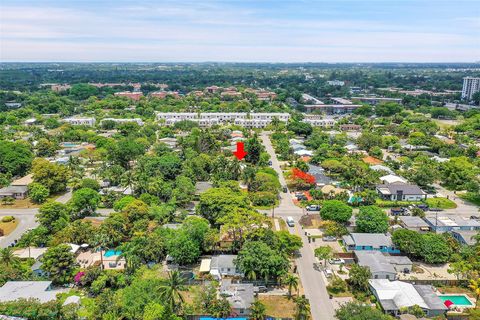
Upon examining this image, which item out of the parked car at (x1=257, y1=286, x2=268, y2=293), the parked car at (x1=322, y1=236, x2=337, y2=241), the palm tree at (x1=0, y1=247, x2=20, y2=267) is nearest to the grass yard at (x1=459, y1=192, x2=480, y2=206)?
the parked car at (x1=322, y1=236, x2=337, y2=241)

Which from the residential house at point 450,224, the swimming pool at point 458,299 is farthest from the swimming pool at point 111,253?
the residential house at point 450,224

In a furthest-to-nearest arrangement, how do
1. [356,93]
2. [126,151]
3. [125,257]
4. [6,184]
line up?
[356,93]
[126,151]
[6,184]
[125,257]

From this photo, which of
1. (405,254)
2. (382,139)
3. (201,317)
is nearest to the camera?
(201,317)

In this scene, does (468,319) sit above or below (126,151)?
below

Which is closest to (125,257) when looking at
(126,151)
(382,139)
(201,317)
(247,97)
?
(201,317)

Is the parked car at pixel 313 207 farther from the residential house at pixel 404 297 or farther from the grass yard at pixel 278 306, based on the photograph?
the grass yard at pixel 278 306

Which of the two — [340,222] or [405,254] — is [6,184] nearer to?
[340,222]
